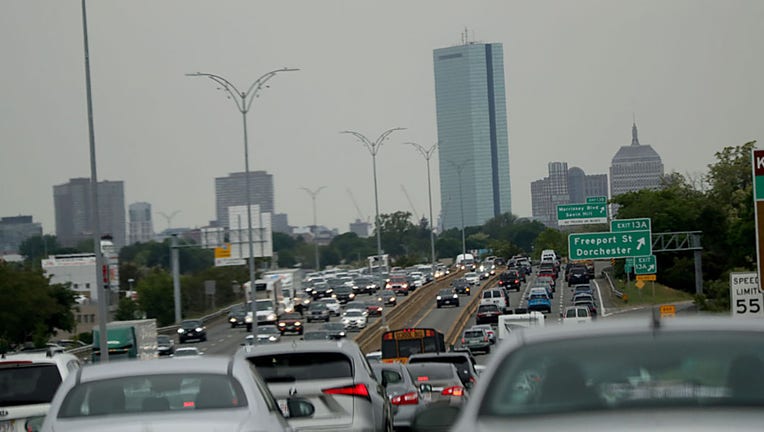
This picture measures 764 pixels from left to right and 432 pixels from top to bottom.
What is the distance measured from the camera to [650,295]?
295ft

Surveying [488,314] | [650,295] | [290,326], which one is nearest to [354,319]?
[290,326]

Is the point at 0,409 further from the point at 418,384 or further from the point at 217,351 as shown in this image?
the point at 217,351

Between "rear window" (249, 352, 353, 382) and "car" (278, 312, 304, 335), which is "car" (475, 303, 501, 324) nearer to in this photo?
"car" (278, 312, 304, 335)

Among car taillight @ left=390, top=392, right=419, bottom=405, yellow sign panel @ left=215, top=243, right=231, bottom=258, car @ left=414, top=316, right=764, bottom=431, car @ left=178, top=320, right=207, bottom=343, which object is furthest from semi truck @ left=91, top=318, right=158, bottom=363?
car @ left=414, top=316, right=764, bottom=431

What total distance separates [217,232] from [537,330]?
86.8 meters

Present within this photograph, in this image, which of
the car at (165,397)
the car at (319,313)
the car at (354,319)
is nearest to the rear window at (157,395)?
the car at (165,397)

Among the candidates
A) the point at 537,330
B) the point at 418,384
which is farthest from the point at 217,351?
the point at 537,330

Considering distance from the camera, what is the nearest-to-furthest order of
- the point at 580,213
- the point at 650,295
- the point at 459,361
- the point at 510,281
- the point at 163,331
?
the point at 459,361 < the point at 580,213 < the point at 163,331 < the point at 650,295 < the point at 510,281

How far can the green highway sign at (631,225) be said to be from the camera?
60.0 metres

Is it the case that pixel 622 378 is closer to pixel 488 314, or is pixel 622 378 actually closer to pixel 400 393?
pixel 400 393

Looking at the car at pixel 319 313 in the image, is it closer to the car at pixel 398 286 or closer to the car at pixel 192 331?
the car at pixel 192 331

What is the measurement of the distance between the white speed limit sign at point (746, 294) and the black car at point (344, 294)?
79307 millimetres

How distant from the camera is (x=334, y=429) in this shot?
1328 centimetres

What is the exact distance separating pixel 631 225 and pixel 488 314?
13.4 metres
